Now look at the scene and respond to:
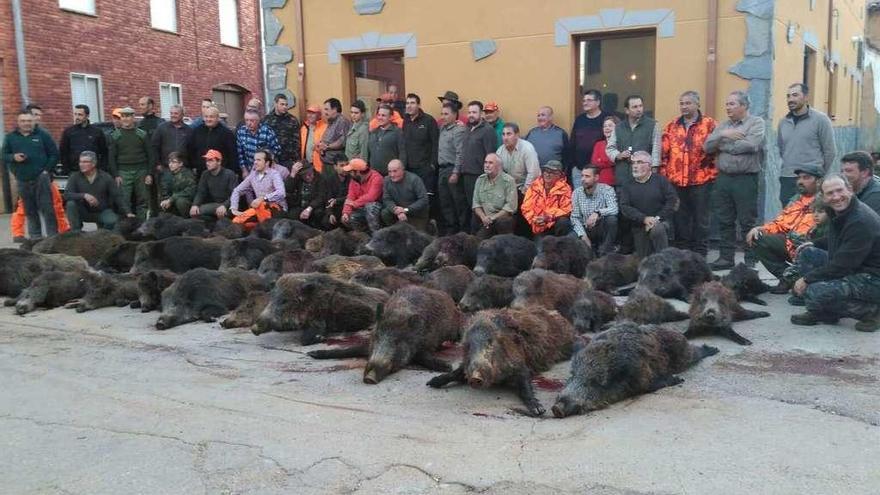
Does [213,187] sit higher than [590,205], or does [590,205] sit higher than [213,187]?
[213,187]

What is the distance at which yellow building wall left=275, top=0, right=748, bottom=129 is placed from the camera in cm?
971

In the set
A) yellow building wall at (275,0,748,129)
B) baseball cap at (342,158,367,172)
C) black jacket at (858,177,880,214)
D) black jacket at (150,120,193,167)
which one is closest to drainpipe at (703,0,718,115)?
yellow building wall at (275,0,748,129)

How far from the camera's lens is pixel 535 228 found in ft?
30.2

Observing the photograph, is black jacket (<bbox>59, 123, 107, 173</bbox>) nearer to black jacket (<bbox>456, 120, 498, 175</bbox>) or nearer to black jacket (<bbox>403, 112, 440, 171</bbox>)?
black jacket (<bbox>403, 112, 440, 171</bbox>)

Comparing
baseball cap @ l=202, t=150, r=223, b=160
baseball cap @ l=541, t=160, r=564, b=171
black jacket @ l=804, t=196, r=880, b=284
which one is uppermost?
baseball cap @ l=202, t=150, r=223, b=160

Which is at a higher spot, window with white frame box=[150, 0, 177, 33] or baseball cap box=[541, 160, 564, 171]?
window with white frame box=[150, 0, 177, 33]

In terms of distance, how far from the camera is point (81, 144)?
11656mm

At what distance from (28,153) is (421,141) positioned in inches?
229

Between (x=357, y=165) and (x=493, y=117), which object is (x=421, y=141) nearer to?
(x=357, y=165)

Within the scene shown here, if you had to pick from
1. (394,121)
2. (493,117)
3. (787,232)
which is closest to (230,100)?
(394,121)

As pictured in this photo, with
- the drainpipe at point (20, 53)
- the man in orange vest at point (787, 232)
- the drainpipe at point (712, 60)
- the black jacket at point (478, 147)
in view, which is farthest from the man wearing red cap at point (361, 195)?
the drainpipe at point (20, 53)

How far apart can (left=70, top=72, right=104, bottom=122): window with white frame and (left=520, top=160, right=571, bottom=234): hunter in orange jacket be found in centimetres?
1360

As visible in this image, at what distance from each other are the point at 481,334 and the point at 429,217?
19.6 ft

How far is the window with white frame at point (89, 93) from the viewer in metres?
18.4
